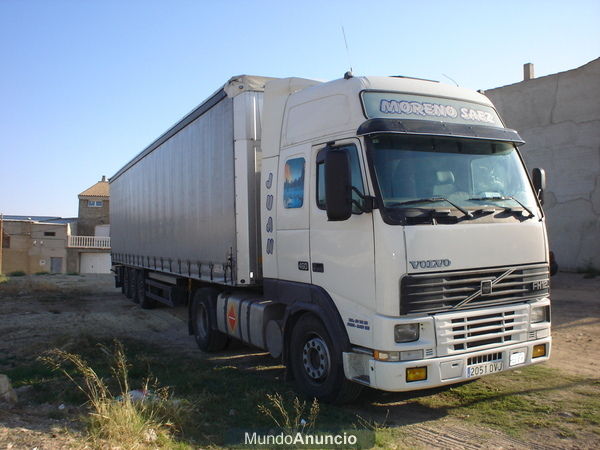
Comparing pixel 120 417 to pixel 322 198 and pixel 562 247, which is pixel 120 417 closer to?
Answer: pixel 322 198

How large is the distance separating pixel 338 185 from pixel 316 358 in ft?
6.54

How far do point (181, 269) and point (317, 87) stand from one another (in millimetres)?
5230

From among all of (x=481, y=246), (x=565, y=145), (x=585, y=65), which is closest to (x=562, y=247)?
(x=565, y=145)

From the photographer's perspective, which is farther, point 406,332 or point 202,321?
point 202,321

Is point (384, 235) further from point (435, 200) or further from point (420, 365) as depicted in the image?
point (420, 365)

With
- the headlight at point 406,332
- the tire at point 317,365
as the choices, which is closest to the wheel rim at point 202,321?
the tire at point 317,365

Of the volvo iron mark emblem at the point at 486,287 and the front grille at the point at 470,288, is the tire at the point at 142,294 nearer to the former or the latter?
the front grille at the point at 470,288

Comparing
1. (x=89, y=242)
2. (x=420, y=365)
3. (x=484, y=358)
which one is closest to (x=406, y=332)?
(x=420, y=365)

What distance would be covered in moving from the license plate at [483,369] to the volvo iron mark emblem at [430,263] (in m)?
1.00

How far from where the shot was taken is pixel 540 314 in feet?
18.3

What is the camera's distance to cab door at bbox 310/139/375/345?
5.07m

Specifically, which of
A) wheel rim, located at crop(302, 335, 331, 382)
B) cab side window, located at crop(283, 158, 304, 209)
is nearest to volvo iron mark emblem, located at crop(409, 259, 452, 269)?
wheel rim, located at crop(302, 335, 331, 382)

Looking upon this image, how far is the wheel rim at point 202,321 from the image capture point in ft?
29.1

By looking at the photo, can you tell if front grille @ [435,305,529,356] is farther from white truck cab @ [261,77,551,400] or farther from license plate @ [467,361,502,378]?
license plate @ [467,361,502,378]
